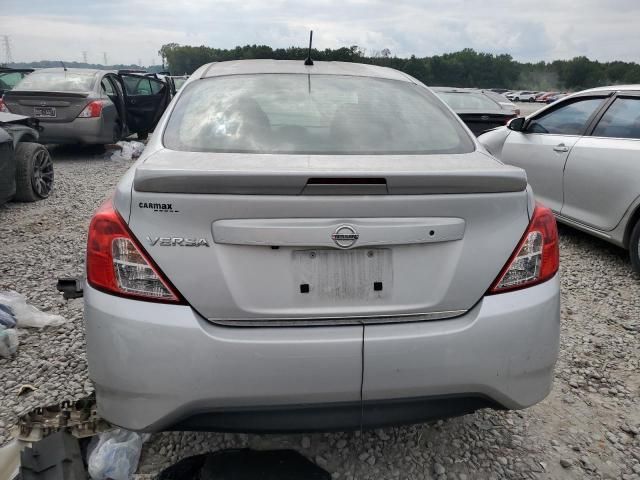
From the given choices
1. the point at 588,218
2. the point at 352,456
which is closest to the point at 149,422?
the point at 352,456

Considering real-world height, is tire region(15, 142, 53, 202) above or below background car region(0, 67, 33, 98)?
below

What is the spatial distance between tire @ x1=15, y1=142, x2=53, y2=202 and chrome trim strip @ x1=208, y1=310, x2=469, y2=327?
5.65 m

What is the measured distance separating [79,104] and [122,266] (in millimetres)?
8622

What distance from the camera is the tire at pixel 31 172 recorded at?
6.30m

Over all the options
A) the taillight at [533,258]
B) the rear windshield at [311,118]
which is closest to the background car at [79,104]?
the rear windshield at [311,118]

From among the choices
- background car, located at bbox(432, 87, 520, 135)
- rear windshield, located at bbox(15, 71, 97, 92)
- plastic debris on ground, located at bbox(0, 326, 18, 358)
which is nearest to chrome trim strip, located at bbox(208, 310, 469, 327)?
plastic debris on ground, located at bbox(0, 326, 18, 358)

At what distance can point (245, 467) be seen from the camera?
2.10 meters

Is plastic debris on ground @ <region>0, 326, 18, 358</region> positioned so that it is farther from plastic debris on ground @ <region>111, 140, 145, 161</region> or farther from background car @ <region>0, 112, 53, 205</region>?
plastic debris on ground @ <region>111, 140, 145, 161</region>

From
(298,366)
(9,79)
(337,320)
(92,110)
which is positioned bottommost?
(298,366)

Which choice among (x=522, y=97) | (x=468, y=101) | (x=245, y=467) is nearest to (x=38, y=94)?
(x=468, y=101)

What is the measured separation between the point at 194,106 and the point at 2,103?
8321 millimetres

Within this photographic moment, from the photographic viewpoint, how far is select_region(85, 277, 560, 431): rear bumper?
5.54 feet

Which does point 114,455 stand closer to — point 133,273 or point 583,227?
point 133,273

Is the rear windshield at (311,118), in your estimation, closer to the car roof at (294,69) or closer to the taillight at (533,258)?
the car roof at (294,69)
